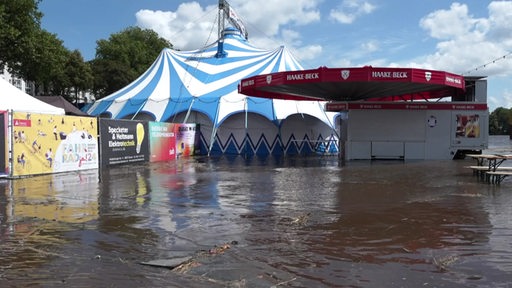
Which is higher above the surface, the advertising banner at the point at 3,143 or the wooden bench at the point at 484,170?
the advertising banner at the point at 3,143

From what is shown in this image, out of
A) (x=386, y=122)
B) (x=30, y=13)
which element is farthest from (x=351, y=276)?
(x=30, y=13)

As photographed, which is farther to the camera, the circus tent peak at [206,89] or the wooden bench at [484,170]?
the circus tent peak at [206,89]

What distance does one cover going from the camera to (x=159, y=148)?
23.7m

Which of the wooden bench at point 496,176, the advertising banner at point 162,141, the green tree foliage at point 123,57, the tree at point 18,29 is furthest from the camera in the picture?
the green tree foliage at point 123,57

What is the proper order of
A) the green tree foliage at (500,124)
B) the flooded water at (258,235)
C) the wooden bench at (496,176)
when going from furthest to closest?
the green tree foliage at (500,124) → the wooden bench at (496,176) → the flooded water at (258,235)

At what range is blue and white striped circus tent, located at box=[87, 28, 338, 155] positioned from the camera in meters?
30.5

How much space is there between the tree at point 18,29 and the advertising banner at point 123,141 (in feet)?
32.0

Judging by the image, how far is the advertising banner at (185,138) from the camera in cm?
2666

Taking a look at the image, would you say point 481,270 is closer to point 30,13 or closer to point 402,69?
point 402,69

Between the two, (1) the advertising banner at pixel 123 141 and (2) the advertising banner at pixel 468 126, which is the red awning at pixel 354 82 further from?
(1) the advertising banner at pixel 123 141

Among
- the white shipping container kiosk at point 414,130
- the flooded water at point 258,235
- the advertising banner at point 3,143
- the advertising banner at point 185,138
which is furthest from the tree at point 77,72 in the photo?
the flooded water at point 258,235

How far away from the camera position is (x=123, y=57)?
6078 centimetres

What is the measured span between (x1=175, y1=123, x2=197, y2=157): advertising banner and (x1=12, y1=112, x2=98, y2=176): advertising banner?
8.32 m

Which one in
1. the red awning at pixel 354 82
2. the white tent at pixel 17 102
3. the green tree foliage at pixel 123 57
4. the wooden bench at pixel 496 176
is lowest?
the wooden bench at pixel 496 176
